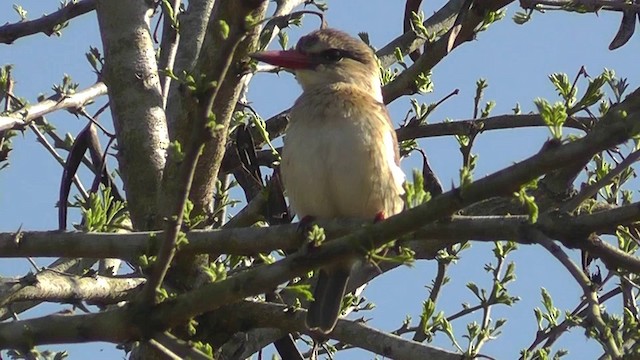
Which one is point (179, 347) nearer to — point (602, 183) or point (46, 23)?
point (602, 183)

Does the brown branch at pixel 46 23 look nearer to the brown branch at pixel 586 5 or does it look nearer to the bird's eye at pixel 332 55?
the bird's eye at pixel 332 55

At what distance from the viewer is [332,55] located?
423cm

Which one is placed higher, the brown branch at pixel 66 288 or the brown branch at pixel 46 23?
the brown branch at pixel 46 23

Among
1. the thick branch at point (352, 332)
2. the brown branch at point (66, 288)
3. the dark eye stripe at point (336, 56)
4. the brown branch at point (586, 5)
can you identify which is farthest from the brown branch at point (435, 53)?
the brown branch at point (66, 288)

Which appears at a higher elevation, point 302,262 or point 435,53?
point 435,53

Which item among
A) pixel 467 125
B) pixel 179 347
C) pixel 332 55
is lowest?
pixel 179 347

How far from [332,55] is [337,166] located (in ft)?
2.49

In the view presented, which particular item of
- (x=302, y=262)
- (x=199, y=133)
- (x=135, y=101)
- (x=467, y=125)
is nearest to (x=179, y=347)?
(x=302, y=262)

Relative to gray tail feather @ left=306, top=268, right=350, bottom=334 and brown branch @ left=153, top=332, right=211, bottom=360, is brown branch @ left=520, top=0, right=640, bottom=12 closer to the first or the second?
gray tail feather @ left=306, top=268, right=350, bottom=334

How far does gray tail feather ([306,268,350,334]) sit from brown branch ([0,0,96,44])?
6.61 ft

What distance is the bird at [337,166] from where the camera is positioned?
3.60m

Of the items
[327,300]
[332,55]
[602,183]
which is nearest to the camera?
[602,183]

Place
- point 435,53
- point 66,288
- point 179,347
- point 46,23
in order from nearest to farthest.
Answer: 1. point 179,347
2. point 66,288
3. point 435,53
4. point 46,23

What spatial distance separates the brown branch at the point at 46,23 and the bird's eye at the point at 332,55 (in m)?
1.30
